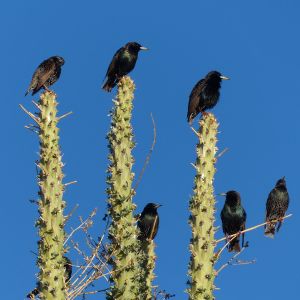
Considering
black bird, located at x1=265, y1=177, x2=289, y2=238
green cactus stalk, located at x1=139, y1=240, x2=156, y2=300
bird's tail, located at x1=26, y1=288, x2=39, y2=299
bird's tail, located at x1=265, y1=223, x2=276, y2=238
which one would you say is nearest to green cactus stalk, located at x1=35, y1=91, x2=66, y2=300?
bird's tail, located at x1=26, y1=288, x2=39, y2=299

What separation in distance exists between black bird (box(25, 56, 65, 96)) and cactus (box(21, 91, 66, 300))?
12.7 feet

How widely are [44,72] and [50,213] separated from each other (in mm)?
5318

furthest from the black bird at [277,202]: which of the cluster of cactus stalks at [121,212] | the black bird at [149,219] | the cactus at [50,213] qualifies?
the cactus at [50,213]

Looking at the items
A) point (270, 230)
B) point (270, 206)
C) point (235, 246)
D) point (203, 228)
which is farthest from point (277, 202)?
point (203, 228)

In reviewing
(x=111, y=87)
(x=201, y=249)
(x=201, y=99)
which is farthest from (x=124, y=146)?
(x=111, y=87)

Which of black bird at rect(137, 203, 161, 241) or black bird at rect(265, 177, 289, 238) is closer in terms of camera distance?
black bird at rect(137, 203, 161, 241)

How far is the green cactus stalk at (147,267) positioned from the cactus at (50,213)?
6.11ft

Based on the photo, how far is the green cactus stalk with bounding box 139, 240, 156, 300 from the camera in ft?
34.0

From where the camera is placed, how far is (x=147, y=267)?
10930 mm

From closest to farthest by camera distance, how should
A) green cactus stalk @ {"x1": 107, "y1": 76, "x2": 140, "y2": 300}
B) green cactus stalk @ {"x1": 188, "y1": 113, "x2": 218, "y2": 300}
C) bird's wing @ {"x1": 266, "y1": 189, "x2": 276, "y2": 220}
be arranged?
green cactus stalk @ {"x1": 188, "y1": 113, "x2": 218, "y2": 300}
green cactus stalk @ {"x1": 107, "y1": 76, "x2": 140, "y2": 300}
bird's wing @ {"x1": 266, "y1": 189, "x2": 276, "y2": 220}

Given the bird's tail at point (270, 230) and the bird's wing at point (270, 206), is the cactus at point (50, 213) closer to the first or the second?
the bird's tail at point (270, 230)

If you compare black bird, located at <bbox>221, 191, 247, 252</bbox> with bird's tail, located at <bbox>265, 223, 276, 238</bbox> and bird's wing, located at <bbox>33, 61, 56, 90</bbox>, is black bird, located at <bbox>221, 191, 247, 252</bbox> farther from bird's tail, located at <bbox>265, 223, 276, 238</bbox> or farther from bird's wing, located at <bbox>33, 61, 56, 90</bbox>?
bird's wing, located at <bbox>33, 61, 56, 90</bbox>

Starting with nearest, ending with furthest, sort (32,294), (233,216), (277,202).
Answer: (32,294)
(233,216)
(277,202)

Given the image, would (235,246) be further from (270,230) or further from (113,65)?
(113,65)
